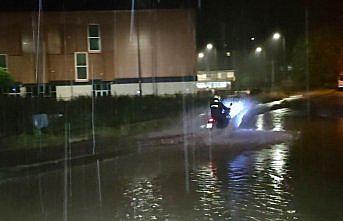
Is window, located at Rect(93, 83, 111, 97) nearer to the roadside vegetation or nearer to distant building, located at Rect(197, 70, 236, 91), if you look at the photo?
the roadside vegetation

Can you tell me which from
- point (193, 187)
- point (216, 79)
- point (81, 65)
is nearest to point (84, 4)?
point (81, 65)

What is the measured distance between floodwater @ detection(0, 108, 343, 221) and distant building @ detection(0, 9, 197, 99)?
27.2m

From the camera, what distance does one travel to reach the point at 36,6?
42.9 meters

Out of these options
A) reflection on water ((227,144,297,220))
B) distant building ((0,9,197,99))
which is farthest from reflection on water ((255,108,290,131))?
distant building ((0,9,197,99))

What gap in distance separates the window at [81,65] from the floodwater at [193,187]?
27163 mm

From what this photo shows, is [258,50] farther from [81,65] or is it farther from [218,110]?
[218,110]

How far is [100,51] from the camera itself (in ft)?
146

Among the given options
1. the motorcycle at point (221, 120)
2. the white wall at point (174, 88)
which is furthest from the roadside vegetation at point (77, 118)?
the white wall at point (174, 88)

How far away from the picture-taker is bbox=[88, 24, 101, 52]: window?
4406 centimetres

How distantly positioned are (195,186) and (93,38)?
34332 mm

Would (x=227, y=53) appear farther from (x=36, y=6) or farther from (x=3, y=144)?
(x=3, y=144)

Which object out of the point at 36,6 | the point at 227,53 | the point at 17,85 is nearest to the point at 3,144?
the point at 17,85

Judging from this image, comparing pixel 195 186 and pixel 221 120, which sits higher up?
pixel 221 120

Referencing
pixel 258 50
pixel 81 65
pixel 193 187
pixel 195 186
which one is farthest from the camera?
pixel 258 50
